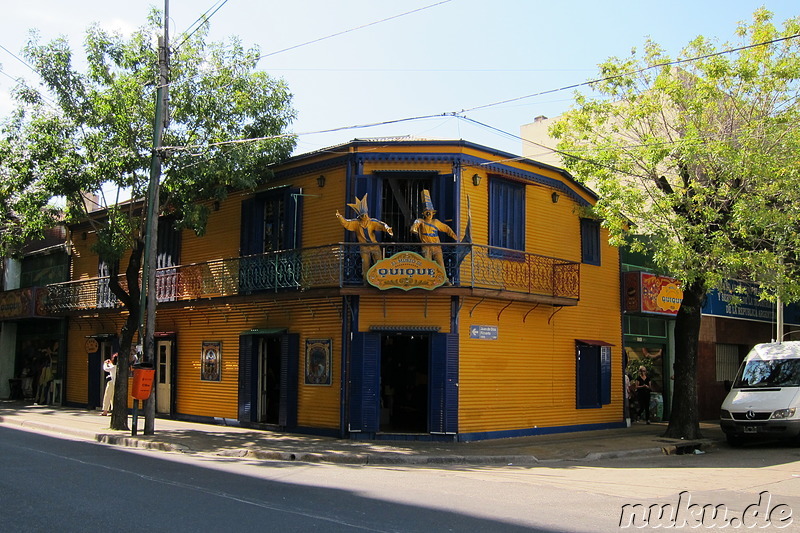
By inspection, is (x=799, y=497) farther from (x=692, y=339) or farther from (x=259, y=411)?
(x=259, y=411)

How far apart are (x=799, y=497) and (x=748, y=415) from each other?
273 inches

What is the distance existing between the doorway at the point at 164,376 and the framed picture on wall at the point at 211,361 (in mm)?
1583

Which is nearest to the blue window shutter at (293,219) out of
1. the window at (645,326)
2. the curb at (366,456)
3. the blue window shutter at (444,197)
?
→ the blue window shutter at (444,197)

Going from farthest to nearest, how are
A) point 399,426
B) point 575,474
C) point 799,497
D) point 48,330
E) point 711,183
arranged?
1. point 48,330
2. point 399,426
3. point 711,183
4. point 575,474
5. point 799,497

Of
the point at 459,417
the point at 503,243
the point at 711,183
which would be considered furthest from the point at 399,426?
the point at 711,183

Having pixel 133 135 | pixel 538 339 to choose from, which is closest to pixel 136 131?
pixel 133 135

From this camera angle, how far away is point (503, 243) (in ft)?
58.9

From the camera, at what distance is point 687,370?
1806cm

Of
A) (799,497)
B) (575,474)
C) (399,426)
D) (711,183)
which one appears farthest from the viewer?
(399,426)

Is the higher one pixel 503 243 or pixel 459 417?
pixel 503 243

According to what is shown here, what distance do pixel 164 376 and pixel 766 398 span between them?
1590cm

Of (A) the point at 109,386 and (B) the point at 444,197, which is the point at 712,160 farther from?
(A) the point at 109,386

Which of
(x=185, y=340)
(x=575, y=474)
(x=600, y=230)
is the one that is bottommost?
(x=575, y=474)

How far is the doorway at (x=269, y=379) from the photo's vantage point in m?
18.9
